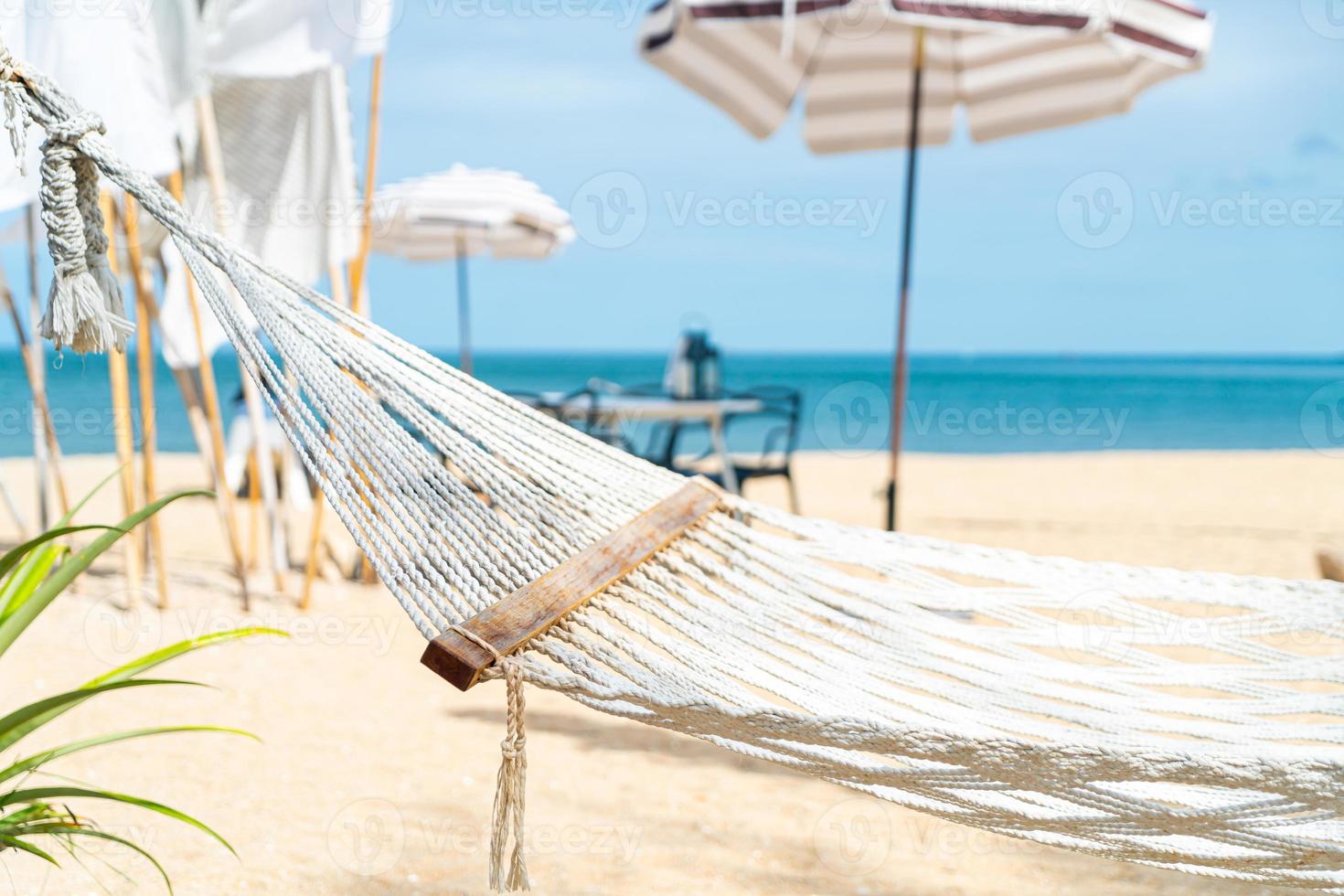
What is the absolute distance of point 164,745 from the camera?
7.02 feet

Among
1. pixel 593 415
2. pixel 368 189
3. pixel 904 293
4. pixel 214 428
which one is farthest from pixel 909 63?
pixel 214 428

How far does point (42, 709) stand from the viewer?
1.18 meters

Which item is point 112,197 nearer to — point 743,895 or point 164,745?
point 164,745

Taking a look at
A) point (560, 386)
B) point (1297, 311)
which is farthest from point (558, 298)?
point (1297, 311)

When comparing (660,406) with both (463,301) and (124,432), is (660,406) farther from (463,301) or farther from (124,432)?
(463,301)

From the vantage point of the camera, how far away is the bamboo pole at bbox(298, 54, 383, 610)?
301 cm

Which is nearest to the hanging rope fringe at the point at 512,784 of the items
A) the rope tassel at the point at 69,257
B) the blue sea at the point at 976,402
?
the rope tassel at the point at 69,257

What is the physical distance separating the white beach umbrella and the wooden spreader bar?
3.62 metres

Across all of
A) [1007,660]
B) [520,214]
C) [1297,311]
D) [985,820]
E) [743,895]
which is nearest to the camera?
[985,820]

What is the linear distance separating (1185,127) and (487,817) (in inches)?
1470

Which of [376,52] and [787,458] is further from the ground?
[376,52]

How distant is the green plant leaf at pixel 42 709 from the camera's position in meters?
1.15

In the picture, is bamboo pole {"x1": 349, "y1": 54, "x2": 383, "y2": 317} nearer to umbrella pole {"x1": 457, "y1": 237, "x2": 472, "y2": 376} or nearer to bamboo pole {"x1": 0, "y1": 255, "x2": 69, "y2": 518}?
bamboo pole {"x1": 0, "y1": 255, "x2": 69, "y2": 518}

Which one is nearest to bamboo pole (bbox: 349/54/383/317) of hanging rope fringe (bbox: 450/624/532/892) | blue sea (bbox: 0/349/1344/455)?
hanging rope fringe (bbox: 450/624/532/892)
